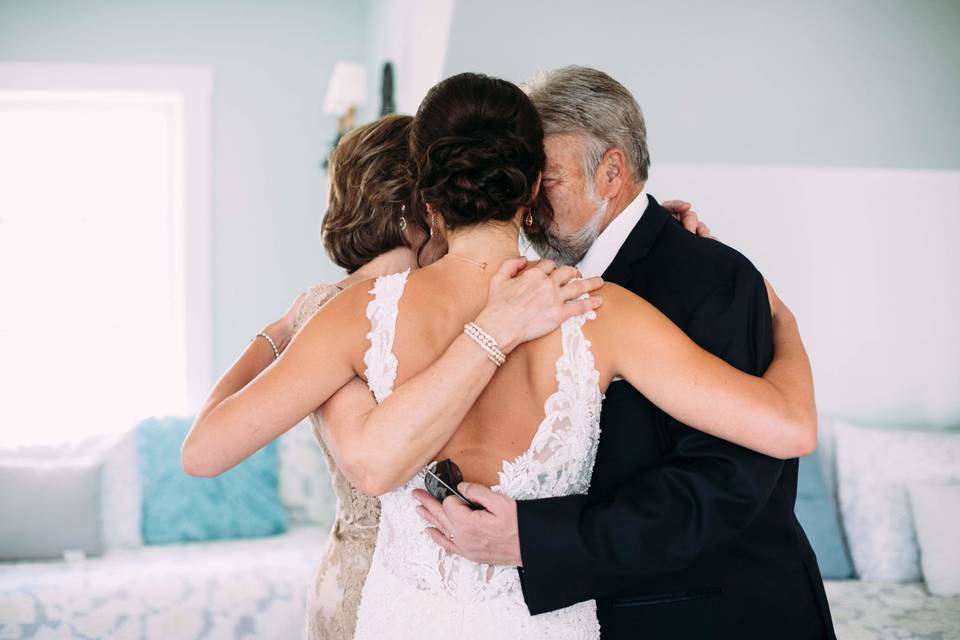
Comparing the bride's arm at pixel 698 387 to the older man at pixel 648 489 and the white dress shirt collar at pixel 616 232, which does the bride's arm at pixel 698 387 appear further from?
the white dress shirt collar at pixel 616 232

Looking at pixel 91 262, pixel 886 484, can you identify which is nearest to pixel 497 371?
pixel 886 484

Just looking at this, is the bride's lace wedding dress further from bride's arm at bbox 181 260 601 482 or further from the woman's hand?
the woman's hand

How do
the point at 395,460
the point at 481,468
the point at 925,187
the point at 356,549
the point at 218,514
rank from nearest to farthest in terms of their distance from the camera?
the point at 395,460 < the point at 481,468 < the point at 356,549 < the point at 925,187 < the point at 218,514

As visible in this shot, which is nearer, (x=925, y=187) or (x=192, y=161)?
(x=925, y=187)

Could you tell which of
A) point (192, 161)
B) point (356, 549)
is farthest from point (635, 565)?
point (192, 161)

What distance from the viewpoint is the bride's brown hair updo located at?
1.24 metres

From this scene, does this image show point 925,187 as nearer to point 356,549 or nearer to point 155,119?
point 356,549

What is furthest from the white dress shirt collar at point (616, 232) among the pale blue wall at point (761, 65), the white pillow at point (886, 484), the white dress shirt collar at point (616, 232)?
the white pillow at point (886, 484)

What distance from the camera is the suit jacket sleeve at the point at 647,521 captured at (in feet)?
4.33

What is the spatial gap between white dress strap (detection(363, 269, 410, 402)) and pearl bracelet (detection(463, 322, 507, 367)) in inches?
4.5

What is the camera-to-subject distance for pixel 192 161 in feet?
16.6

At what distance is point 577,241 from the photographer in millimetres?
1732

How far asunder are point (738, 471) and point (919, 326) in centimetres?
276

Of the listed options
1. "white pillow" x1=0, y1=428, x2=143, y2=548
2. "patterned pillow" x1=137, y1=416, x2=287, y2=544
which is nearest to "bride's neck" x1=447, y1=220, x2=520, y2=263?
"patterned pillow" x1=137, y1=416, x2=287, y2=544
